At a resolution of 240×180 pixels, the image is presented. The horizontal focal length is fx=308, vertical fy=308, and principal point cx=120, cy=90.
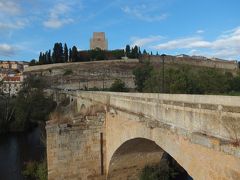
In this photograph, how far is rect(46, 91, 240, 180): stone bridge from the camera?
5941mm

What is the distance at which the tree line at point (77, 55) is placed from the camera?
9244cm

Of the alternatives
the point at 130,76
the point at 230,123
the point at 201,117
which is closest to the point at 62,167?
the point at 201,117

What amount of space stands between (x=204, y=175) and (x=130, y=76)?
71964mm

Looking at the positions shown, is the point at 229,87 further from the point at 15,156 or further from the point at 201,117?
the point at 201,117

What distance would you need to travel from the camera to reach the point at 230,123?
568cm

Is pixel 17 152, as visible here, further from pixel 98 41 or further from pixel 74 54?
pixel 98 41

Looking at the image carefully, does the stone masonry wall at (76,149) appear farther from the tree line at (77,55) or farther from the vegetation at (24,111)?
the tree line at (77,55)

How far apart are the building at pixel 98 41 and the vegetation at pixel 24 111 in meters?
83.6

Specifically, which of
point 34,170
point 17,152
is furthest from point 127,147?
point 17,152

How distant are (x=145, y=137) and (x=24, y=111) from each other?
30.6 meters

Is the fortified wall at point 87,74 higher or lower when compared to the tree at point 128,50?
lower

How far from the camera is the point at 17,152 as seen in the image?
26766 millimetres

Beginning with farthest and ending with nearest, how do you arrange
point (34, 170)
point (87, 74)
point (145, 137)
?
point (87, 74), point (34, 170), point (145, 137)

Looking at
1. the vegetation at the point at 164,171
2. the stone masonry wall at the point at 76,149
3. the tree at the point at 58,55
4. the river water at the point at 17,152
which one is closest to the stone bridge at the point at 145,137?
the stone masonry wall at the point at 76,149
